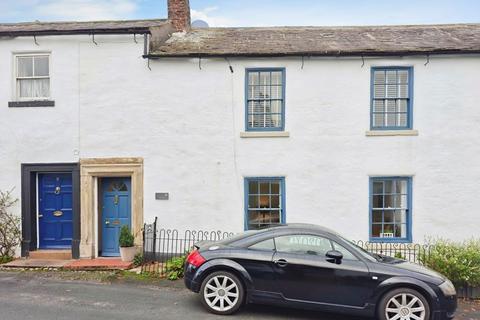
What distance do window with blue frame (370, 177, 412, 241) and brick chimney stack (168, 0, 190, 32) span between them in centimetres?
774

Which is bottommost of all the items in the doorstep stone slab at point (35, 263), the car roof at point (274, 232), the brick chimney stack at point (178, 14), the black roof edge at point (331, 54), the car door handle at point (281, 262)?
the doorstep stone slab at point (35, 263)

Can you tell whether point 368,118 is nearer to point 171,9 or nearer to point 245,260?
point 245,260

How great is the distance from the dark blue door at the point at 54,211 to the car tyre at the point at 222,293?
19.5 ft

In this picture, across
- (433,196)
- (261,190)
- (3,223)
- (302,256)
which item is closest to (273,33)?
(261,190)

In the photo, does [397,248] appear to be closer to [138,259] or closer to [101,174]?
[138,259]

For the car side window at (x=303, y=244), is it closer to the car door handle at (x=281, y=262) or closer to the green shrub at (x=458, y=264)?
the car door handle at (x=281, y=262)

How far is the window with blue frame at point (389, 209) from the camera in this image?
10.2m

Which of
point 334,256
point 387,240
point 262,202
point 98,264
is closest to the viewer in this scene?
point 334,256

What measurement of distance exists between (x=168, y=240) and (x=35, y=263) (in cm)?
342

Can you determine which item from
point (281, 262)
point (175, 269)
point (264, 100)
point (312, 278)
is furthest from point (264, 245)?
point (264, 100)

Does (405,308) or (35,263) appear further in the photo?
(35,263)

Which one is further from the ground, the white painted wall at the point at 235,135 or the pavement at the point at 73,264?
the white painted wall at the point at 235,135

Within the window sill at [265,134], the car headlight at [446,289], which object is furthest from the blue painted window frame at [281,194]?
the car headlight at [446,289]

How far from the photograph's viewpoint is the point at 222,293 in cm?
649
